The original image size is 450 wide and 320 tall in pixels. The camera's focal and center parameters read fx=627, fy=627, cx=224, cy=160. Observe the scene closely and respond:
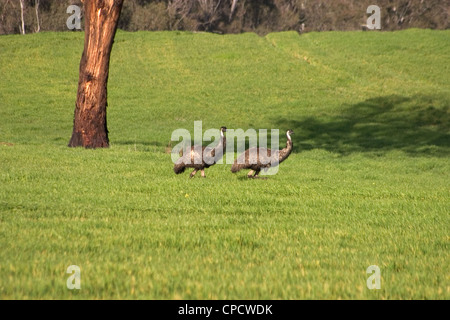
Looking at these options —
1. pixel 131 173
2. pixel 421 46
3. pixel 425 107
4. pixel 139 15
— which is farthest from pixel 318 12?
pixel 131 173

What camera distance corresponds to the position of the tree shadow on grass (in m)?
30.9

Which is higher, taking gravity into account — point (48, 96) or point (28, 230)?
point (48, 96)

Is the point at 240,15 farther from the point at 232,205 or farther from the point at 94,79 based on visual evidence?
the point at 232,205

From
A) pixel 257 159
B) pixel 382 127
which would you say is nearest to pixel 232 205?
pixel 257 159

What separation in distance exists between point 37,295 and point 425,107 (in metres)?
38.6

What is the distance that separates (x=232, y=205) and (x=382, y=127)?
25.7m

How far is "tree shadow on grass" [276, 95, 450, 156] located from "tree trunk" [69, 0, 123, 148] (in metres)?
10.5

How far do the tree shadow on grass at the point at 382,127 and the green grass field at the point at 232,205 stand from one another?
0.46ft

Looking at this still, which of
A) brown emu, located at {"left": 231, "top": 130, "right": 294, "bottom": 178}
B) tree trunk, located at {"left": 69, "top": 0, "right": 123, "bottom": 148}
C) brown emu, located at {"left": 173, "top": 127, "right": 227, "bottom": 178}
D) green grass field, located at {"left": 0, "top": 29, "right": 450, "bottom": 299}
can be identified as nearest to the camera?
green grass field, located at {"left": 0, "top": 29, "right": 450, "bottom": 299}

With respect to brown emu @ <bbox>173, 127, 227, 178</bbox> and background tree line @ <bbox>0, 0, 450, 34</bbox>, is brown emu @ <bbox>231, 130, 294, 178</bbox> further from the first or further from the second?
background tree line @ <bbox>0, 0, 450, 34</bbox>

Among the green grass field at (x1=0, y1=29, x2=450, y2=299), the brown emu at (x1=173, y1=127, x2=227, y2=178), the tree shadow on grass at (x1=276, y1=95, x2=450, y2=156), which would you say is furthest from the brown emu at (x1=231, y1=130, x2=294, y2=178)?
the tree shadow on grass at (x1=276, y1=95, x2=450, y2=156)

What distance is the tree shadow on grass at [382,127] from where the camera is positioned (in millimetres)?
30891

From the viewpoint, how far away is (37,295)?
6.48 meters

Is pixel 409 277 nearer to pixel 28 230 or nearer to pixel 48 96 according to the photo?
pixel 28 230
